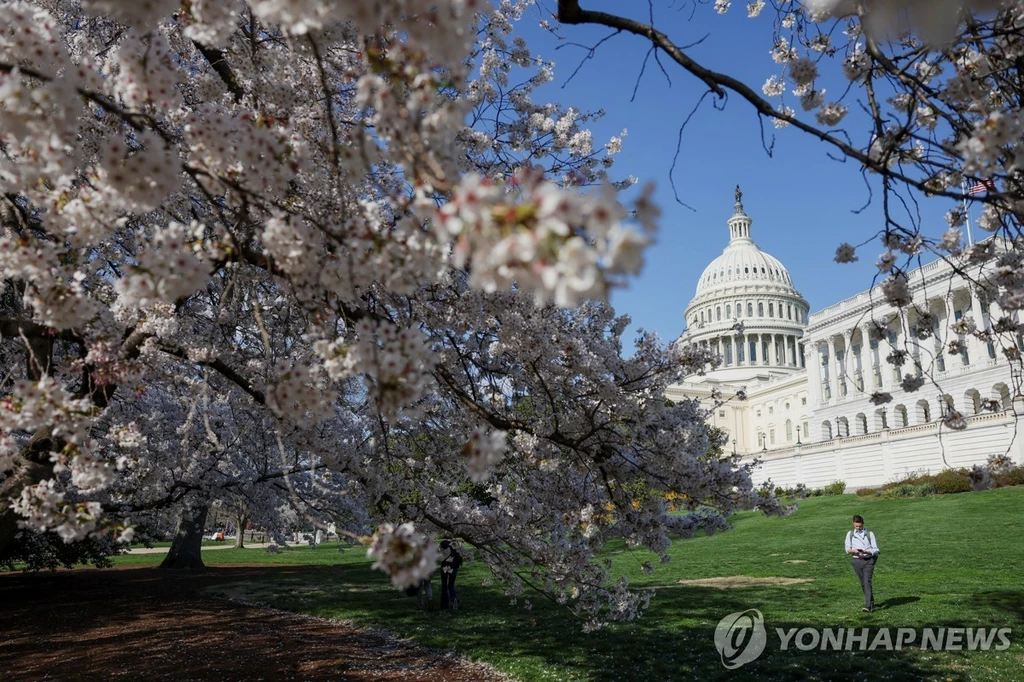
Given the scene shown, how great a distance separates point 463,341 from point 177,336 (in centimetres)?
265

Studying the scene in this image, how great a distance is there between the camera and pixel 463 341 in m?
6.74

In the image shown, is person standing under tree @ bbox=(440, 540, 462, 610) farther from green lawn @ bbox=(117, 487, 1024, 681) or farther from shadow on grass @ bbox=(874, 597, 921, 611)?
shadow on grass @ bbox=(874, 597, 921, 611)

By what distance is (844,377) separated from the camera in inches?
2279

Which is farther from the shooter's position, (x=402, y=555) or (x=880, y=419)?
(x=880, y=419)

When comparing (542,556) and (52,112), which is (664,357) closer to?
(542,556)

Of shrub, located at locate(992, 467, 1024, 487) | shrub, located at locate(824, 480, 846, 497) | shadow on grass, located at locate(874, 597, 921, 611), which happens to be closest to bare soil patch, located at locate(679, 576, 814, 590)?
shadow on grass, located at locate(874, 597, 921, 611)

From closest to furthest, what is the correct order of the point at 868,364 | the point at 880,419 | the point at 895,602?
the point at 895,602, the point at 880,419, the point at 868,364

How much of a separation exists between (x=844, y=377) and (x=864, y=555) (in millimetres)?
51290

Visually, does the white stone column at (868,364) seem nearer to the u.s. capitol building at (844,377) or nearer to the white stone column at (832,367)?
the u.s. capitol building at (844,377)

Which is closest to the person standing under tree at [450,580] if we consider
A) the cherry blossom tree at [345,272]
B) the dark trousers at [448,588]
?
the dark trousers at [448,588]

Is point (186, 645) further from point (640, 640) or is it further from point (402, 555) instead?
point (402, 555)

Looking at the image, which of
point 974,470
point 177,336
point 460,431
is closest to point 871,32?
point 974,470

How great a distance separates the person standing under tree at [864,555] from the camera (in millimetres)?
11414

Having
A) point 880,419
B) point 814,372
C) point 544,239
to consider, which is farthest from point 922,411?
point 544,239
